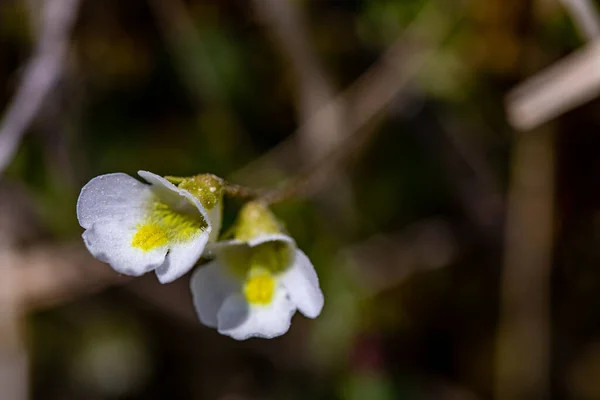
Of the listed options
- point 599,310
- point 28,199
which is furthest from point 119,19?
point 599,310

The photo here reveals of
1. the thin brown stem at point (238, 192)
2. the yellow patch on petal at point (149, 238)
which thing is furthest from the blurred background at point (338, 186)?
the yellow patch on petal at point (149, 238)

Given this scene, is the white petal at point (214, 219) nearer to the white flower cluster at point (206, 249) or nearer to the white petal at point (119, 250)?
the white flower cluster at point (206, 249)

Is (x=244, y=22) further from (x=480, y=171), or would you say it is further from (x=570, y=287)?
(x=570, y=287)

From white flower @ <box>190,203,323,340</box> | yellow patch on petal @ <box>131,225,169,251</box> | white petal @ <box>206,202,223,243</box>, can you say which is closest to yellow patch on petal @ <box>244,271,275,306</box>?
white flower @ <box>190,203,323,340</box>

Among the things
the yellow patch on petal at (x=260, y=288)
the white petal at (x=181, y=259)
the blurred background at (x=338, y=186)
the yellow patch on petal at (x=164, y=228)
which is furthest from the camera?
the blurred background at (x=338, y=186)

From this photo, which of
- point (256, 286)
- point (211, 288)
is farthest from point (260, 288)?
point (211, 288)

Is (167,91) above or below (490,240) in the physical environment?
above

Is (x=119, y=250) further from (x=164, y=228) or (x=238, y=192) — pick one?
(x=238, y=192)
